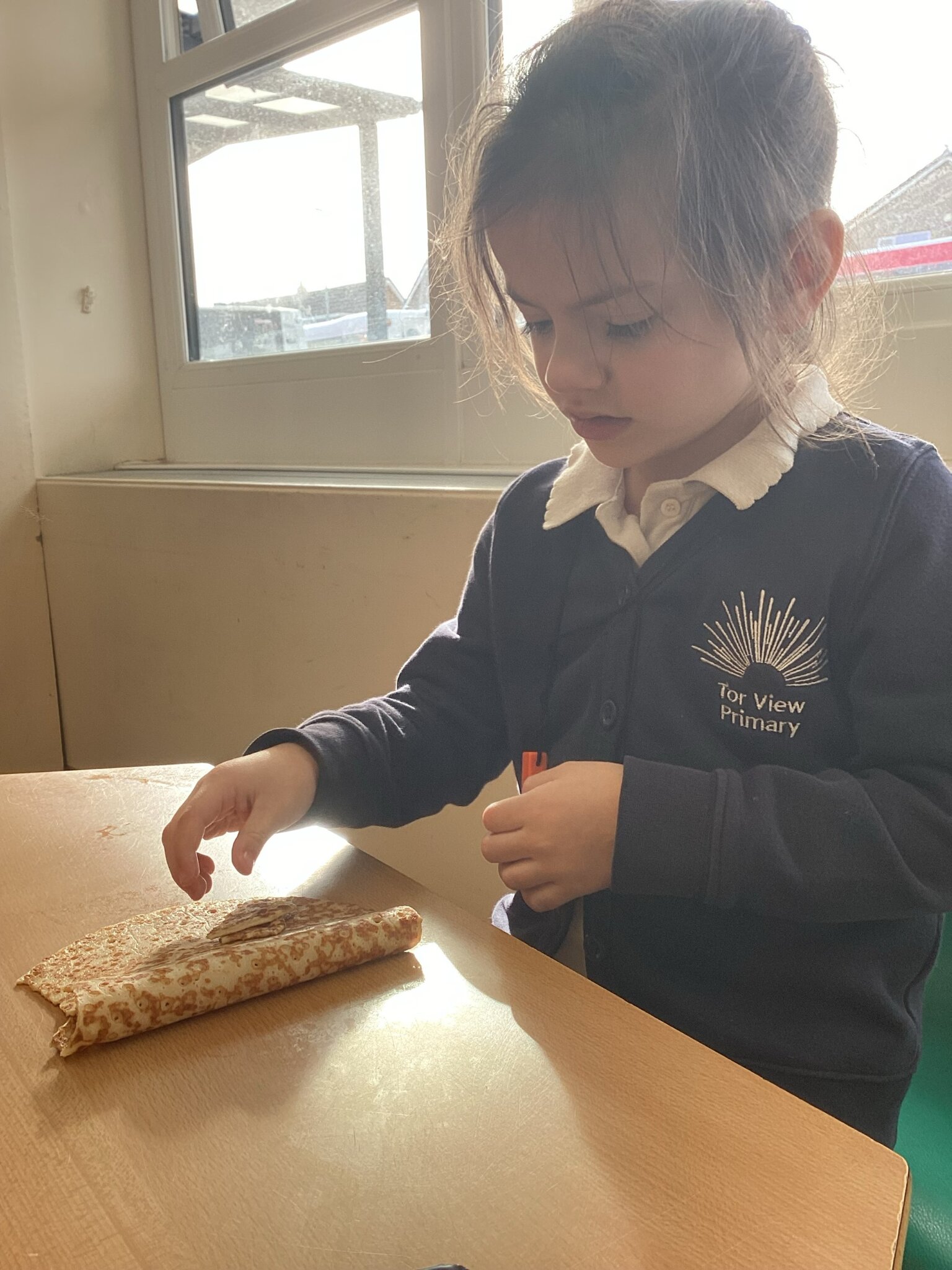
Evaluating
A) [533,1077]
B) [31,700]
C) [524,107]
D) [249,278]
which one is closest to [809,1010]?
[533,1077]

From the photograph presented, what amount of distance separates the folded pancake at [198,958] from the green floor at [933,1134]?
0.37m

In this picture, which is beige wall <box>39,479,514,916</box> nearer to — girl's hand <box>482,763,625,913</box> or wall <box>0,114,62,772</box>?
wall <box>0,114,62,772</box>

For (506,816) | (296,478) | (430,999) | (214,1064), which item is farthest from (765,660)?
(296,478)

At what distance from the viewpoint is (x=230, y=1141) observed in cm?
43

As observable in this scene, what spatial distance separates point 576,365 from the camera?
716 mm

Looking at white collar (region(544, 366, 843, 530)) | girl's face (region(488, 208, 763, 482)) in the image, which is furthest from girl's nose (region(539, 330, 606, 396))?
white collar (region(544, 366, 843, 530))

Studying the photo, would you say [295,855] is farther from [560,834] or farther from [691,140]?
[691,140]

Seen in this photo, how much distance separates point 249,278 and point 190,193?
0.28m

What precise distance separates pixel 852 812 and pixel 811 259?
39 centimetres

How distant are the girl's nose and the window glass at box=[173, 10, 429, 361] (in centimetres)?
110

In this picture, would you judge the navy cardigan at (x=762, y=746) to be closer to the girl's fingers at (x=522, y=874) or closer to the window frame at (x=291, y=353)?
the girl's fingers at (x=522, y=874)

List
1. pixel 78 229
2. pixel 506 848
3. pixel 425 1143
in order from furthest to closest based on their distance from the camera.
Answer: pixel 78 229 < pixel 506 848 < pixel 425 1143

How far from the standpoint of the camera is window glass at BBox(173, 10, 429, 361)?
1.75m

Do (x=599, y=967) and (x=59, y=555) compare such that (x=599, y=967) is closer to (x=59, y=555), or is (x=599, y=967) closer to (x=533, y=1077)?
(x=533, y=1077)
